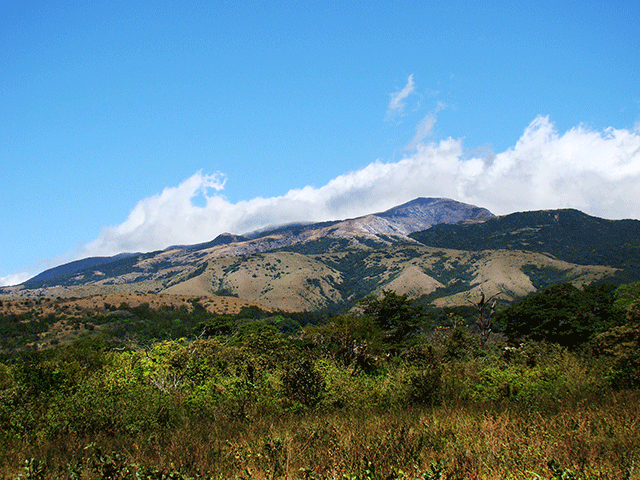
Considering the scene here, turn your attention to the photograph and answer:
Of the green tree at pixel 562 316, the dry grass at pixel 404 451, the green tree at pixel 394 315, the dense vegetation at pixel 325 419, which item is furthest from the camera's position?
the green tree at pixel 394 315

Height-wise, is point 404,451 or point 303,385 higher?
point 404,451

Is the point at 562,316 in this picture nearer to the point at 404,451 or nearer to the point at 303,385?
the point at 303,385

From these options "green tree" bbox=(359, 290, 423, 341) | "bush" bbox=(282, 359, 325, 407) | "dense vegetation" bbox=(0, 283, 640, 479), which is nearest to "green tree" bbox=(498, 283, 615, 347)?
"green tree" bbox=(359, 290, 423, 341)

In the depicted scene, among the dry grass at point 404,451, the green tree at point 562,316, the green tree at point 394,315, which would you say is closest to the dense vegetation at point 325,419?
the dry grass at point 404,451

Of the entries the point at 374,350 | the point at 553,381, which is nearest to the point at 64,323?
the point at 374,350

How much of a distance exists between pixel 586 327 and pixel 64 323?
117618 millimetres

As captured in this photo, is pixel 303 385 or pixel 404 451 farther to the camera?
pixel 303 385

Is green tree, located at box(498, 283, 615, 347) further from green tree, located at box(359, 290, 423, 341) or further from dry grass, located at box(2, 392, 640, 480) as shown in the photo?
dry grass, located at box(2, 392, 640, 480)

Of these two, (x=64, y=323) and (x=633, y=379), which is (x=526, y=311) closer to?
(x=633, y=379)

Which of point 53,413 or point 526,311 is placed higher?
point 53,413

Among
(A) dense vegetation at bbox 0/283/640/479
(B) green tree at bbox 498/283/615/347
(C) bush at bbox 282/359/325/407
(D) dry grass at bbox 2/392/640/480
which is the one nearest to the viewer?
(D) dry grass at bbox 2/392/640/480

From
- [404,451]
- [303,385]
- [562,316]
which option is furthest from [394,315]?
[404,451]

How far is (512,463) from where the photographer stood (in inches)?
226

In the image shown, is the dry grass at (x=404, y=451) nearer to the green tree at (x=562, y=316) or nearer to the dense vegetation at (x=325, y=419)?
the dense vegetation at (x=325, y=419)
